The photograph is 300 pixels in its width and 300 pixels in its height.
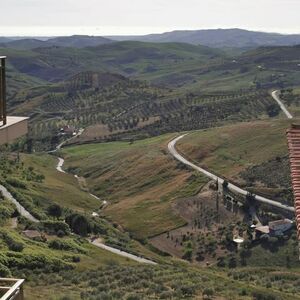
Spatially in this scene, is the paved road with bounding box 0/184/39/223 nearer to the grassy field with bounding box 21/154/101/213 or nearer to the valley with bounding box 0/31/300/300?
the valley with bounding box 0/31/300/300

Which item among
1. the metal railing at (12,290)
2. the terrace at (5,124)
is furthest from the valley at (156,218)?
the metal railing at (12,290)

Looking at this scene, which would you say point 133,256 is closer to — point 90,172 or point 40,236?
point 40,236

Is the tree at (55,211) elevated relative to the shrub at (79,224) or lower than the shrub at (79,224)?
lower

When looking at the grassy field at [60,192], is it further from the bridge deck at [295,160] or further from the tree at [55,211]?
the bridge deck at [295,160]

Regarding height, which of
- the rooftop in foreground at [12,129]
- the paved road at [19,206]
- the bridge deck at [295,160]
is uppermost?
the rooftop in foreground at [12,129]

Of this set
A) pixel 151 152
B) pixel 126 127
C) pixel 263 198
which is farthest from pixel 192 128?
pixel 263 198

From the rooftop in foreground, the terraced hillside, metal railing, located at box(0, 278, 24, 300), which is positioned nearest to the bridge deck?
metal railing, located at box(0, 278, 24, 300)

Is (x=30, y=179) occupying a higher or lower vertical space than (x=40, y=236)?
lower
